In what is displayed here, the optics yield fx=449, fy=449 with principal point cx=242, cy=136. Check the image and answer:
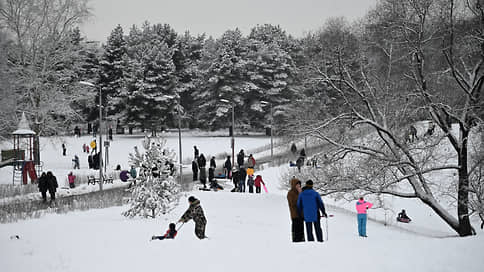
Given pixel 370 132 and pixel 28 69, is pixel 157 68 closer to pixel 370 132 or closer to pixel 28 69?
pixel 28 69

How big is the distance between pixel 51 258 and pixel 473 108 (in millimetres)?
14847

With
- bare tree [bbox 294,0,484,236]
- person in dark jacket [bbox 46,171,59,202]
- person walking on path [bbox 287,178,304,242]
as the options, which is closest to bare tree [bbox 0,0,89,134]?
person in dark jacket [bbox 46,171,59,202]

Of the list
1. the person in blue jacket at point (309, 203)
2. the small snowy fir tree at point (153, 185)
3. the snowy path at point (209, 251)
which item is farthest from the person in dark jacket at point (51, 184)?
the person in blue jacket at point (309, 203)

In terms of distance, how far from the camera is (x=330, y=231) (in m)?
14.2

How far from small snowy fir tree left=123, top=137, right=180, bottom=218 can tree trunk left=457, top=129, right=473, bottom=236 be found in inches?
405

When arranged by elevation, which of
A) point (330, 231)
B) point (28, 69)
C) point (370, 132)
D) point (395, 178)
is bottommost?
point (330, 231)

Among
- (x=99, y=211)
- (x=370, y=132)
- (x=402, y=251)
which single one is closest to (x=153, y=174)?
(x=99, y=211)

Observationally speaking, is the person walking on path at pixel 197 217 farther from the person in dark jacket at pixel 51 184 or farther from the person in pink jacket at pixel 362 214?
the person in dark jacket at pixel 51 184

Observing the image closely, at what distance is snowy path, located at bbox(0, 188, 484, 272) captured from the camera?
28.6 ft

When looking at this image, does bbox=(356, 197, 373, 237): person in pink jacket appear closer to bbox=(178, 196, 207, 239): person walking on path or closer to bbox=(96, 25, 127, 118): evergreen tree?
bbox=(178, 196, 207, 239): person walking on path

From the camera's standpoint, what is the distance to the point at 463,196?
1628 centimetres

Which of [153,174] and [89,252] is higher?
[153,174]

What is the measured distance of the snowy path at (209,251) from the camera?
28.6 feet

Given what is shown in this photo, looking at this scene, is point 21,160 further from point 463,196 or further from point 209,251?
point 463,196
